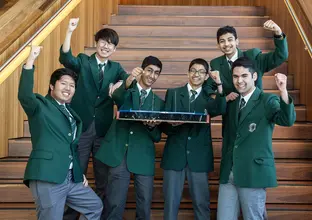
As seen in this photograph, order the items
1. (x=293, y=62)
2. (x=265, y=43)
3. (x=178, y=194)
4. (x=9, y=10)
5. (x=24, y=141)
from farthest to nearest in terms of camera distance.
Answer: (x=265, y=43), (x=293, y=62), (x=9, y=10), (x=24, y=141), (x=178, y=194)

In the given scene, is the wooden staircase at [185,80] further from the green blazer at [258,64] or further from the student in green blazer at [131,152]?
the green blazer at [258,64]

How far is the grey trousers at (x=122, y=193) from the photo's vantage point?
9.16 feet

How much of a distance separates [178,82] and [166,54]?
18.5 inches

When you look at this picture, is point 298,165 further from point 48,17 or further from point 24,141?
point 48,17

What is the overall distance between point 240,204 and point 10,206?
1444mm

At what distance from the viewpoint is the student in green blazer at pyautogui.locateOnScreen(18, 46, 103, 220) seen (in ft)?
7.67

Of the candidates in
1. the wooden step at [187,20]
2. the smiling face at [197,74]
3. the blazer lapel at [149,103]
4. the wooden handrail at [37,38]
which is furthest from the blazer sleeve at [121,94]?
the wooden step at [187,20]

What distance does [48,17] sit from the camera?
4004 mm

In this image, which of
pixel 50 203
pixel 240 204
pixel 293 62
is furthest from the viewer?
pixel 293 62

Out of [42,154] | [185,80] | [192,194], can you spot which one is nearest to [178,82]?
[185,80]

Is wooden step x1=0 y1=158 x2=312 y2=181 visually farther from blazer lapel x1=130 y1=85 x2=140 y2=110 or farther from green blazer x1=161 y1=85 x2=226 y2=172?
blazer lapel x1=130 y1=85 x2=140 y2=110

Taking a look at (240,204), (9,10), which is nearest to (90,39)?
(9,10)

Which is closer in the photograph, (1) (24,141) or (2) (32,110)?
(2) (32,110)

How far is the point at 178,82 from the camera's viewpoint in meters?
4.07
